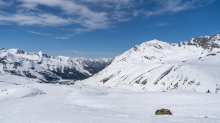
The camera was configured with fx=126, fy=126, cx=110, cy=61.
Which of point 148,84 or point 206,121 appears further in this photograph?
point 148,84

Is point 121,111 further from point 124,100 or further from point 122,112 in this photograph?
point 124,100

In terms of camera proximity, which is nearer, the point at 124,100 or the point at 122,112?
the point at 122,112

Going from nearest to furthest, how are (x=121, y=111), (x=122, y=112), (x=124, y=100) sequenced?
(x=122, y=112)
(x=121, y=111)
(x=124, y=100)

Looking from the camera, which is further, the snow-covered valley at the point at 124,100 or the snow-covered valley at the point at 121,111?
the snow-covered valley at the point at 124,100

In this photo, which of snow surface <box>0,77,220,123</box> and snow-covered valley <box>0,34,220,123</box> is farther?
snow-covered valley <box>0,34,220,123</box>

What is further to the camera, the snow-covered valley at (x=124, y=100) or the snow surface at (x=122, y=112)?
the snow-covered valley at (x=124, y=100)

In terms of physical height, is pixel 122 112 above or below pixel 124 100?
above

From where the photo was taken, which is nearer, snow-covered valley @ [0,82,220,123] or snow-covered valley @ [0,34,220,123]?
snow-covered valley @ [0,82,220,123]

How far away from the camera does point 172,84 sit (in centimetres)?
5412

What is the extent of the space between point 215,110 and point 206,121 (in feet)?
16.5

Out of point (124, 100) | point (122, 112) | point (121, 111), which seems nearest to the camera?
point (122, 112)

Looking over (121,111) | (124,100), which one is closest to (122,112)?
(121,111)

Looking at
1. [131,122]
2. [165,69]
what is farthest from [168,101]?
[165,69]

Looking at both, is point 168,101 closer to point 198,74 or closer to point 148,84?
point 198,74
